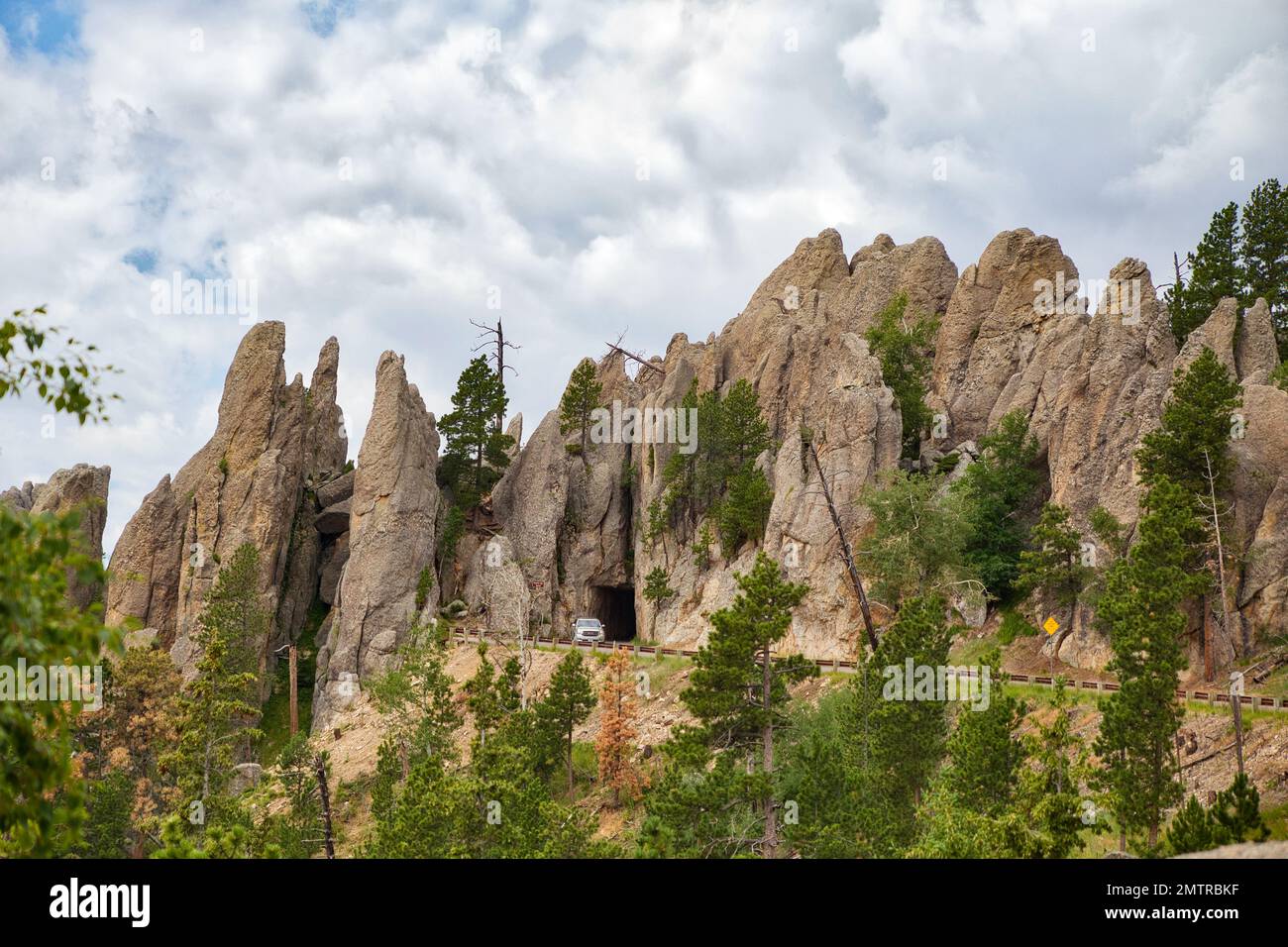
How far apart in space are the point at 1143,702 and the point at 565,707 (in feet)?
78.4

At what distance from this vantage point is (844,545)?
50688 mm

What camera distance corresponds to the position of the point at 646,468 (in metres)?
73.1

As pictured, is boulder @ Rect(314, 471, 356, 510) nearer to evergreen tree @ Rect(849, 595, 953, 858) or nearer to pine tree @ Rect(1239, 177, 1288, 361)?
evergreen tree @ Rect(849, 595, 953, 858)

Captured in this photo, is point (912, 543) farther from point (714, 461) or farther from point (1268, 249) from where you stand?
point (1268, 249)

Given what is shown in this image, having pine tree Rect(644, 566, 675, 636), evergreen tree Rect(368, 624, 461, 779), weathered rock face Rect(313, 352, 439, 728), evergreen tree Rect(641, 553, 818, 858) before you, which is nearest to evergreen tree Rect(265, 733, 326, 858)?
evergreen tree Rect(368, 624, 461, 779)

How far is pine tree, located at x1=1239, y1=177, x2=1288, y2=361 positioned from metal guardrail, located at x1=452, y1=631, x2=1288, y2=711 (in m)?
35.0

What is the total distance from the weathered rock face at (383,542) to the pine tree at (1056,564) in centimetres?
3727

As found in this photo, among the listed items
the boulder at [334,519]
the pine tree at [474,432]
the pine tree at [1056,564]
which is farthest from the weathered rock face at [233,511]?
the pine tree at [1056,564]

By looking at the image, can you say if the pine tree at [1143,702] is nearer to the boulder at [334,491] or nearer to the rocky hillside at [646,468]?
the rocky hillside at [646,468]

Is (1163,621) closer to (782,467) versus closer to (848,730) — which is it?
(848,730)

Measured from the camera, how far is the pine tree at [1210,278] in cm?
6362

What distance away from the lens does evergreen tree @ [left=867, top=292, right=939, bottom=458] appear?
222ft
